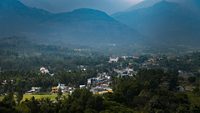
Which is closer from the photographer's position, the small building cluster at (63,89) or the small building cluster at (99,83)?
the small building cluster at (63,89)

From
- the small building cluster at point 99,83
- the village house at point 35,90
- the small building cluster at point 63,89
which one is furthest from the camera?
the small building cluster at point 99,83

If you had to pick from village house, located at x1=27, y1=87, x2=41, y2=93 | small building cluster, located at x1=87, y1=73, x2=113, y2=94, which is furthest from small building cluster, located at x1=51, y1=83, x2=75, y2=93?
small building cluster, located at x1=87, y1=73, x2=113, y2=94

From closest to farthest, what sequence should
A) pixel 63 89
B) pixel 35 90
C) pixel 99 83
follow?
pixel 35 90 < pixel 63 89 < pixel 99 83

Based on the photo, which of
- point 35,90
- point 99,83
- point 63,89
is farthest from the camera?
point 99,83

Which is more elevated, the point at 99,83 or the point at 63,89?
the point at 63,89

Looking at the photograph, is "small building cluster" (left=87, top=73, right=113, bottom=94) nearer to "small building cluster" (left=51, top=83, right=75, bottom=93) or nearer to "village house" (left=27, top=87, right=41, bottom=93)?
"small building cluster" (left=51, top=83, right=75, bottom=93)

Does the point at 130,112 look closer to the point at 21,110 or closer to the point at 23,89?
the point at 21,110

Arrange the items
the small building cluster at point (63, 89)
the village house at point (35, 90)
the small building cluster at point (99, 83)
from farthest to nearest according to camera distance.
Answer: the small building cluster at point (99, 83)
the village house at point (35, 90)
the small building cluster at point (63, 89)

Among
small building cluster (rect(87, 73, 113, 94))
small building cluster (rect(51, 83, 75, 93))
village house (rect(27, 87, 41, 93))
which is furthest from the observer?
small building cluster (rect(87, 73, 113, 94))

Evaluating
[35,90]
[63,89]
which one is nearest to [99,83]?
[63,89]

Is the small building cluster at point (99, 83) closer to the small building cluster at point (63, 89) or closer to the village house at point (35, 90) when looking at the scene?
the small building cluster at point (63, 89)

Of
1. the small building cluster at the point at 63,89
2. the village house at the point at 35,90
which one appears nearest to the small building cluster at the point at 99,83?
the small building cluster at the point at 63,89

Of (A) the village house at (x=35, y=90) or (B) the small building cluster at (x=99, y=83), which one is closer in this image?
(A) the village house at (x=35, y=90)

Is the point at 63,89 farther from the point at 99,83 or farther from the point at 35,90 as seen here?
the point at 99,83
